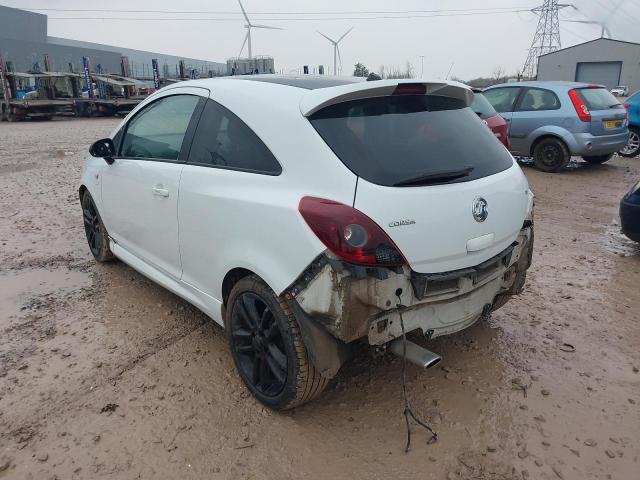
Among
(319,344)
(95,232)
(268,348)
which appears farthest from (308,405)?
(95,232)

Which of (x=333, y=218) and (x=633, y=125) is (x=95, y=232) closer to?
(x=333, y=218)

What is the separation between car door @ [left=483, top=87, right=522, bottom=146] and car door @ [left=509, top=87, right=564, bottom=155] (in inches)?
3.7

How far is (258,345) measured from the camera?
2.65 meters

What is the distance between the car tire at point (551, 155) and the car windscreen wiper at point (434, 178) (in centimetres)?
745

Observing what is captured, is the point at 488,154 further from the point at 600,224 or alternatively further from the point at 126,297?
the point at 600,224

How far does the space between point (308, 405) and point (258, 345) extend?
45 centimetres

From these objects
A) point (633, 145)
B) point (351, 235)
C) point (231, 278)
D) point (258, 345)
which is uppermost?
point (351, 235)

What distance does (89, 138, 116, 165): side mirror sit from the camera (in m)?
3.89

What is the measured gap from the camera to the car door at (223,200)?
2451mm

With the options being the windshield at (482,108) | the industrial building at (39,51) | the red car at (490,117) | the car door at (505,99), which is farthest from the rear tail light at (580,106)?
the industrial building at (39,51)

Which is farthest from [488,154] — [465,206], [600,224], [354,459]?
[600,224]

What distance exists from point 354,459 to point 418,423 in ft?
1.38

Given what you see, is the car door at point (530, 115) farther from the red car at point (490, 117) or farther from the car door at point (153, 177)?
the car door at point (153, 177)

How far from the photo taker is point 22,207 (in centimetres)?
696
